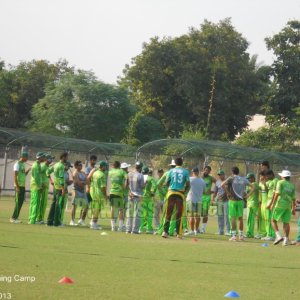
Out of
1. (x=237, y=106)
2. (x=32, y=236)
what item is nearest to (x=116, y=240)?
(x=32, y=236)

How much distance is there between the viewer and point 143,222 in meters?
22.2

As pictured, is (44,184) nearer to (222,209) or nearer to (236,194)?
(222,209)

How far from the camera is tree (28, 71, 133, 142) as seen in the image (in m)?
54.3

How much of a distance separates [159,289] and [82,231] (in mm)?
9996

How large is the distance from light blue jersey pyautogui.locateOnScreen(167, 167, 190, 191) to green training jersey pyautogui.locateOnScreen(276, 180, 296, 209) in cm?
221

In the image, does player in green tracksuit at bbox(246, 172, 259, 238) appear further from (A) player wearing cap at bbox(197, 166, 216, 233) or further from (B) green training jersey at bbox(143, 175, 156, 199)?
(B) green training jersey at bbox(143, 175, 156, 199)

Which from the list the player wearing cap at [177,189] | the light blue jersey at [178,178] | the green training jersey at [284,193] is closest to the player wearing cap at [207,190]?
the player wearing cap at [177,189]

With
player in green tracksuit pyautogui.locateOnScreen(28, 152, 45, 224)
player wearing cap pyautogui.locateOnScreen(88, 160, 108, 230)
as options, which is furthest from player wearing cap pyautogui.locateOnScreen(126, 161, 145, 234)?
player in green tracksuit pyautogui.locateOnScreen(28, 152, 45, 224)

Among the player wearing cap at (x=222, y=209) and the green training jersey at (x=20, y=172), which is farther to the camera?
the player wearing cap at (x=222, y=209)

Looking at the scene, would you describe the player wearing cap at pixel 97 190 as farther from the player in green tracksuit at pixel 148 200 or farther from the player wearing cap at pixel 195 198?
the player wearing cap at pixel 195 198

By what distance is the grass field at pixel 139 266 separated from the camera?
1029 centimetres

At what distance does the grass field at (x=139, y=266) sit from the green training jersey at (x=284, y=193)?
1.03 metres

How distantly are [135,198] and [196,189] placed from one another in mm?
2099

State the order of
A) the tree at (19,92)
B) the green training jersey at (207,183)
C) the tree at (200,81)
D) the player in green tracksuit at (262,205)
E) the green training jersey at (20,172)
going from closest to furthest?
the green training jersey at (20,172) → the player in green tracksuit at (262,205) → the green training jersey at (207,183) → the tree at (200,81) → the tree at (19,92)
